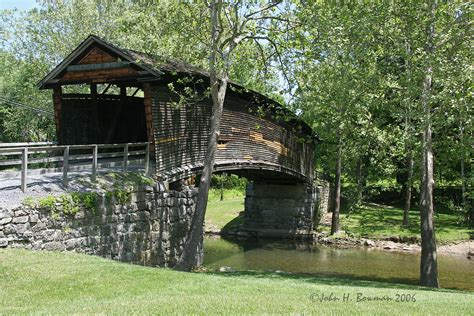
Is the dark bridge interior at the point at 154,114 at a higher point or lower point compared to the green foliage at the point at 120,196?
higher

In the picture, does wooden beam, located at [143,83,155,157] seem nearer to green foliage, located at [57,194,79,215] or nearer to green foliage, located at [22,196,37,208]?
green foliage, located at [57,194,79,215]

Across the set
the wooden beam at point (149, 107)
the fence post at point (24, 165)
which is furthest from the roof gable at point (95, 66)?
the fence post at point (24, 165)

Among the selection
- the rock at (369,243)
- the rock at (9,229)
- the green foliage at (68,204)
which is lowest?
the rock at (369,243)

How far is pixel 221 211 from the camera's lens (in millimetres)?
33344

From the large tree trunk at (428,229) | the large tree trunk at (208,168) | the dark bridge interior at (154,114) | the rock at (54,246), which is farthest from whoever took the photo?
the large tree trunk at (428,229)

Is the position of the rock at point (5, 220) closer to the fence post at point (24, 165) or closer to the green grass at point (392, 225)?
the fence post at point (24, 165)

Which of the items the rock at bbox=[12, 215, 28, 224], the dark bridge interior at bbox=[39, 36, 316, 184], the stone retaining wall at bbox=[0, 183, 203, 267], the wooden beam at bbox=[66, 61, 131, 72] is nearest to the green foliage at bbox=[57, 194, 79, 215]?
the stone retaining wall at bbox=[0, 183, 203, 267]

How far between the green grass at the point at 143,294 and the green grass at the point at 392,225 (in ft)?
49.8

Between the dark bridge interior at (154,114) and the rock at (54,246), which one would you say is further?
the dark bridge interior at (154,114)

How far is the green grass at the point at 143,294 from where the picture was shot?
7078 mm

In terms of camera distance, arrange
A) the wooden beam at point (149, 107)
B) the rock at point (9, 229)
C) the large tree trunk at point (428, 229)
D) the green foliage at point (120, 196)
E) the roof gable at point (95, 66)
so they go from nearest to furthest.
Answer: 1. the rock at point (9, 229)
2. the green foliage at point (120, 196)
3. the roof gable at point (95, 66)
4. the wooden beam at point (149, 107)
5. the large tree trunk at point (428, 229)

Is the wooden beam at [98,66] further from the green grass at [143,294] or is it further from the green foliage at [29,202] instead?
the green grass at [143,294]

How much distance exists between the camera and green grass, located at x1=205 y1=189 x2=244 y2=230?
30.8 m

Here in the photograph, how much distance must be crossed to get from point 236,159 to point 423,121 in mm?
8679
